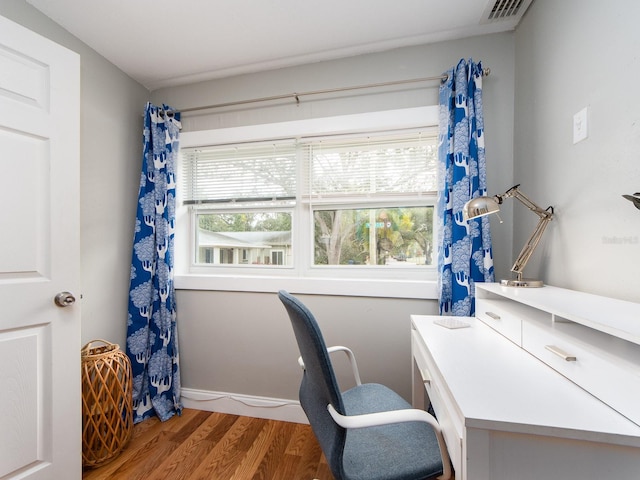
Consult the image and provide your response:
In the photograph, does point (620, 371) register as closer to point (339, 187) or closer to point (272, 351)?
point (339, 187)

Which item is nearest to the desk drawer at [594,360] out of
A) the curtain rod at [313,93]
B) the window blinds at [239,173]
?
the curtain rod at [313,93]

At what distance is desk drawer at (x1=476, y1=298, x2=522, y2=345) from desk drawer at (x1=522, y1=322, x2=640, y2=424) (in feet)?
0.28

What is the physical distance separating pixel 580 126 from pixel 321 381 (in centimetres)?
138

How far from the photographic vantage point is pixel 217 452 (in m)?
1.57

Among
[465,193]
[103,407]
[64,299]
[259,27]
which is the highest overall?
[259,27]

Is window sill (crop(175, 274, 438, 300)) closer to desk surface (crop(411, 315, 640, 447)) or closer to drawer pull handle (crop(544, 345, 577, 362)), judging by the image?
desk surface (crop(411, 315, 640, 447))

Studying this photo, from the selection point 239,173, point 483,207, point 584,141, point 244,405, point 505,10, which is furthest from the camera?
point 239,173

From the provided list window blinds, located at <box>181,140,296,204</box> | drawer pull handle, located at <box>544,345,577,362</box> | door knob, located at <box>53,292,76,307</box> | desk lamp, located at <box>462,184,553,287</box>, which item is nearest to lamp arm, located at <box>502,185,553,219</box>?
desk lamp, located at <box>462,184,553,287</box>

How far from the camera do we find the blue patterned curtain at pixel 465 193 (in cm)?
154

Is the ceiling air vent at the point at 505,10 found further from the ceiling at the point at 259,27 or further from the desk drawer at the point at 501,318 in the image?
the desk drawer at the point at 501,318

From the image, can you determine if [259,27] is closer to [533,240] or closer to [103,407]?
[533,240]

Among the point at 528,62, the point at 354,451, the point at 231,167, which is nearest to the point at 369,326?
the point at 354,451

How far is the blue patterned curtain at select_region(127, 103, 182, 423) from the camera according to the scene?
193 centimetres

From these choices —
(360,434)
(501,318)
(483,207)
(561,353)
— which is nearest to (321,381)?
(360,434)
